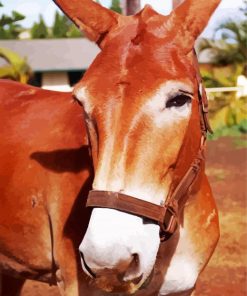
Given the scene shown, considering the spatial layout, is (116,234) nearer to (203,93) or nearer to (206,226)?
(203,93)

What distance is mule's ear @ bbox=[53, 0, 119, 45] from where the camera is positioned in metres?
2.56

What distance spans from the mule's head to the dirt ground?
3.24 metres

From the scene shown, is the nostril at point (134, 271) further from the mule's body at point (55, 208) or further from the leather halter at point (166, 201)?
the mule's body at point (55, 208)

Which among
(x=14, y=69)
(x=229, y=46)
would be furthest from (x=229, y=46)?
(x=14, y=69)

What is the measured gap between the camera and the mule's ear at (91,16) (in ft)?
8.40

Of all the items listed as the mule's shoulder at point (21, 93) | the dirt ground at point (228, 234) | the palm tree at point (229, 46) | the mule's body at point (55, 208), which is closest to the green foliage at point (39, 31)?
the palm tree at point (229, 46)

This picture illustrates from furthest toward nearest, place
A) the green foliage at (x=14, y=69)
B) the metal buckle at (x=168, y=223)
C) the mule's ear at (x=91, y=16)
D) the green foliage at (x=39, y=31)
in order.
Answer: the green foliage at (x=39, y=31) → the green foliage at (x=14, y=69) → the mule's ear at (x=91, y=16) → the metal buckle at (x=168, y=223)

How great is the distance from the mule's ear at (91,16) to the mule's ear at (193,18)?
0.94ft

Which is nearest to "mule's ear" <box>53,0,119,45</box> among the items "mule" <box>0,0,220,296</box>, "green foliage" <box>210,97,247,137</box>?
"mule" <box>0,0,220,296</box>

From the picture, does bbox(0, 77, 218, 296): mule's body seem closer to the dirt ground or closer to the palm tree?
the dirt ground

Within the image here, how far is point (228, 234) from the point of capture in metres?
6.98

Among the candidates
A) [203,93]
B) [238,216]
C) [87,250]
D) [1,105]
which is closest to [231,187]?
[238,216]

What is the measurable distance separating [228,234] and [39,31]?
2640 cm

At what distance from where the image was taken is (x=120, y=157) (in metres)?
2.17
